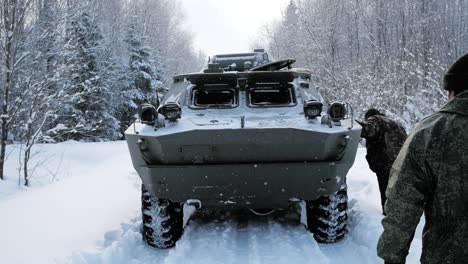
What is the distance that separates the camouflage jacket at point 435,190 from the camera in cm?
195

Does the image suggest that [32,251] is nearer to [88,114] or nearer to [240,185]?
[240,185]

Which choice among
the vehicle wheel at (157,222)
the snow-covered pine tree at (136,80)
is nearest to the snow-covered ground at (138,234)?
the vehicle wheel at (157,222)

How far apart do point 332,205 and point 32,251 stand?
2810 mm

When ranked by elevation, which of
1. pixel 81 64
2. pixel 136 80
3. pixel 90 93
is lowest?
pixel 90 93

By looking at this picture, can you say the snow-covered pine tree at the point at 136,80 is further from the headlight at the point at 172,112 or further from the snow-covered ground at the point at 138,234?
the headlight at the point at 172,112

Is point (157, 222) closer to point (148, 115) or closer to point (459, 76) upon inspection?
point (148, 115)

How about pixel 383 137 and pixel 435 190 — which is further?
pixel 383 137

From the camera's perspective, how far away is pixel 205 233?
5.16m

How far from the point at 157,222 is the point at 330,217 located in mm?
1717

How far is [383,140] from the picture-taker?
5.36 metres

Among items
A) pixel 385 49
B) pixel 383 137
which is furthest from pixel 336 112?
pixel 385 49

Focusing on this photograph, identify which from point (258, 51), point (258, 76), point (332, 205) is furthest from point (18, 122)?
point (332, 205)

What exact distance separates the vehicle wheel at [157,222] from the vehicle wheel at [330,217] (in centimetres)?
147

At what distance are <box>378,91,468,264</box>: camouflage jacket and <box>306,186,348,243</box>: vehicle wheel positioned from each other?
2771 mm
